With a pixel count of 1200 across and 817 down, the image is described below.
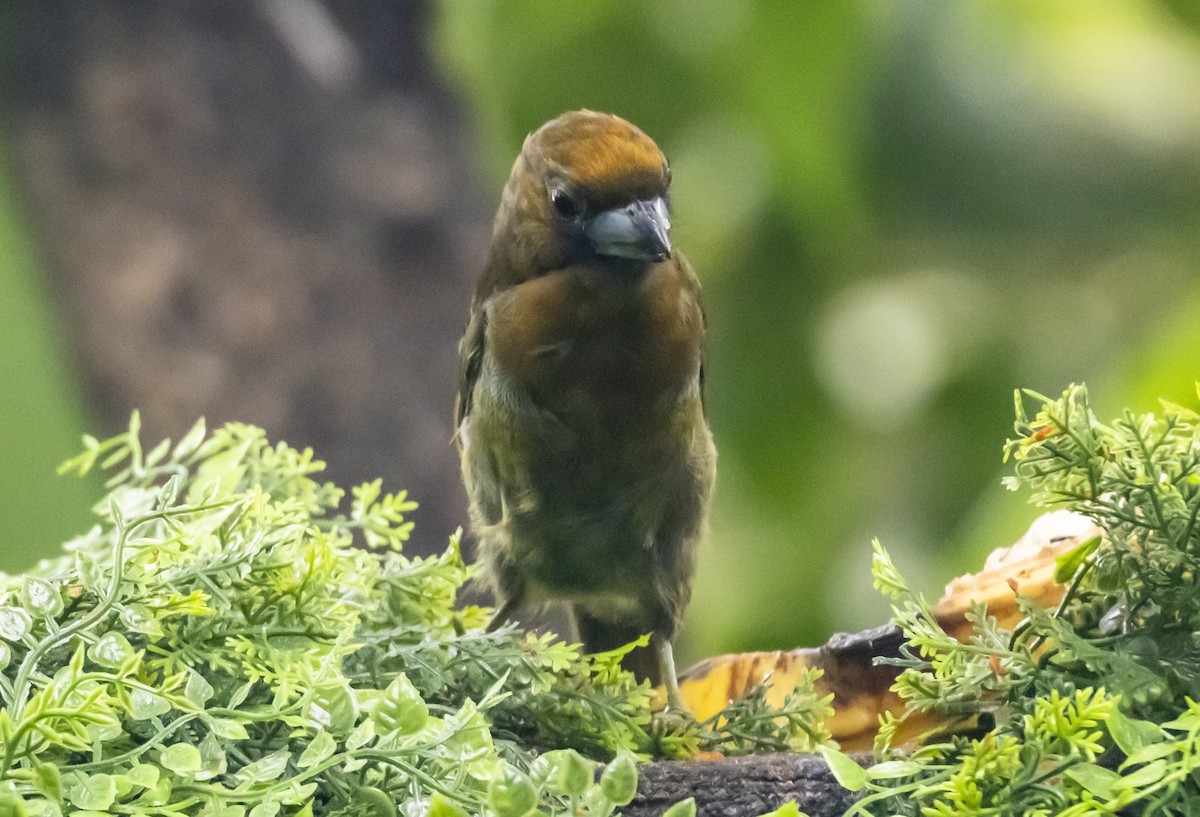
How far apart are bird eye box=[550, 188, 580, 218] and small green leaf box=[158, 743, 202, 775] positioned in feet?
3.38

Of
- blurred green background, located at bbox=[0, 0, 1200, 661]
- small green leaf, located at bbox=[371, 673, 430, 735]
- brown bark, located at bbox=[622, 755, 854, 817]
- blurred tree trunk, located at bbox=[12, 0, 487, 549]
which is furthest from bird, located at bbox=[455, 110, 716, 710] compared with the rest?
blurred tree trunk, located at bbox=[12, 0, 487, 549]

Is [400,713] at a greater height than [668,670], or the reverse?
[668,670]

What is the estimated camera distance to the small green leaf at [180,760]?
1.06m

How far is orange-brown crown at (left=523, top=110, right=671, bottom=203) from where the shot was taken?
186 centimetres

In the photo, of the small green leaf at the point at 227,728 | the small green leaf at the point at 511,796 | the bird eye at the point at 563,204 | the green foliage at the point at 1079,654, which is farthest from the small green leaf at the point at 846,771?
the bird eye at the point at 563,204

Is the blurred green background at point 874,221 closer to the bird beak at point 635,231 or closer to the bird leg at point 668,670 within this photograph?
the bird leg at point 668,670

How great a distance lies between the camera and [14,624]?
3.88 feet

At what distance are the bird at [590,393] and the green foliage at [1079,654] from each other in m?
0.69

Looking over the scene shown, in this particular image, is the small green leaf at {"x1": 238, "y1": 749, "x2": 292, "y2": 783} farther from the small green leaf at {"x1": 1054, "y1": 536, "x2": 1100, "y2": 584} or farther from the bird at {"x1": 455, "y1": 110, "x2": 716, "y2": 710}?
the bird at {"x1": 455, "y1": 110, "x2": 716, "y2": 710}

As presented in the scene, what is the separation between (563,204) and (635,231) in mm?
139

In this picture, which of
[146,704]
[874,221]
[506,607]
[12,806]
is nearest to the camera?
[12,806]

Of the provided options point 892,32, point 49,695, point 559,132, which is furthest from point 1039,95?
point 49,695

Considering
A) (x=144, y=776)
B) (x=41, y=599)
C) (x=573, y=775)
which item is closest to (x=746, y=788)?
(x=573, y=775)

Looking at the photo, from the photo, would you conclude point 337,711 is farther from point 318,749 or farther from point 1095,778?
point 1095,778
